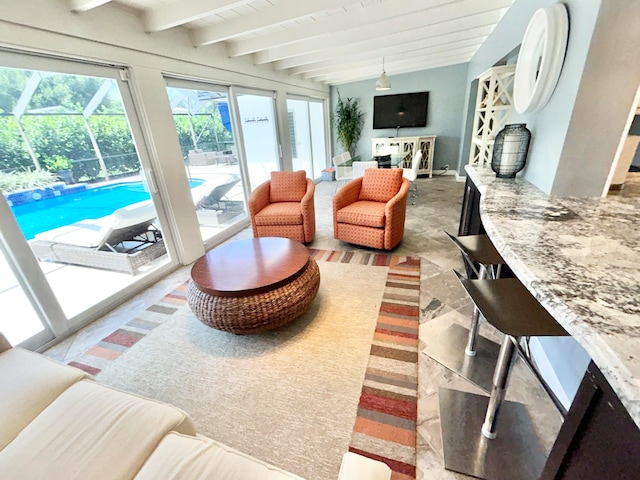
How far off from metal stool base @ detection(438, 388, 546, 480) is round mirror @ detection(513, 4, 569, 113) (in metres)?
1.77

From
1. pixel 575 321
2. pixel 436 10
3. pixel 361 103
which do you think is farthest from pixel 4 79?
pixel 361 103

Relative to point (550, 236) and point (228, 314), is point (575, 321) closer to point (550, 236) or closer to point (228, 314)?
point (550, 236)

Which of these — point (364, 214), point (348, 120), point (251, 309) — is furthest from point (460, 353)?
point (348, 120)

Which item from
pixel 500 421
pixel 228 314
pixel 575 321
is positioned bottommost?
pixel 500 421

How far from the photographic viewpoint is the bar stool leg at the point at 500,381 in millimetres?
1078

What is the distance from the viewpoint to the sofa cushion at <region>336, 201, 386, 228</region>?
115 inches

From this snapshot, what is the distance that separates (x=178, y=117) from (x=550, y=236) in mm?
3380

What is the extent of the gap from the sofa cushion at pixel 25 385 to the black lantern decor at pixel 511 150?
276 centimetres

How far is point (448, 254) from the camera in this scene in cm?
294

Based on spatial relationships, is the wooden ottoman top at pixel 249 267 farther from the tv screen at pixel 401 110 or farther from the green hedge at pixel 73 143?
the tv screen at pixel 401 110

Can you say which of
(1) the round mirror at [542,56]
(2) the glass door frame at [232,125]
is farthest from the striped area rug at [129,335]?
(1) the round mirror at [542,56]

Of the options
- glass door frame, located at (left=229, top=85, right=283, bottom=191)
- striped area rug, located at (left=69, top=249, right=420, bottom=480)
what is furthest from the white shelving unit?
glass door frame, located at (left=229, top=85, right=283, bottom=191)

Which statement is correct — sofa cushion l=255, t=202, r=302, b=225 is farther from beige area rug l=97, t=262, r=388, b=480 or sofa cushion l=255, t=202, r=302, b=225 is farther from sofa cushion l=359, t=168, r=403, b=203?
beige area rug l=97, t=262, r=388, b=480

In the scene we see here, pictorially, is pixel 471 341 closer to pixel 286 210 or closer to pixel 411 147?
pixel 286 210
